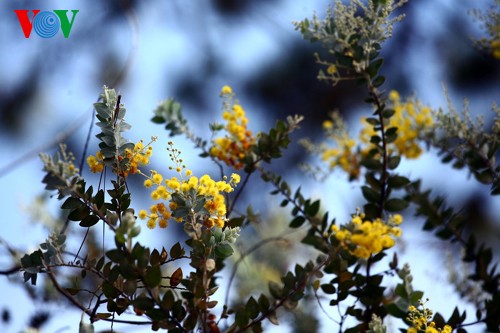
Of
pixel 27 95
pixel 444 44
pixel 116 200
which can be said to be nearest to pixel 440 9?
pixel 444 44

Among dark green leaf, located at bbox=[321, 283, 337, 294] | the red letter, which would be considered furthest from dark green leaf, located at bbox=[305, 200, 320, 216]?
the red letter

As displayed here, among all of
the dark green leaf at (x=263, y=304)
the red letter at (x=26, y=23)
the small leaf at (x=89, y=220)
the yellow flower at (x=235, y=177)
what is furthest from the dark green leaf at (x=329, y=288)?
the red letter at (x=26, y=23)

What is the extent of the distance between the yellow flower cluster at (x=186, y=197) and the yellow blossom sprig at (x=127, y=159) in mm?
22

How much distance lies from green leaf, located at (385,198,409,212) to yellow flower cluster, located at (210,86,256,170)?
22cm

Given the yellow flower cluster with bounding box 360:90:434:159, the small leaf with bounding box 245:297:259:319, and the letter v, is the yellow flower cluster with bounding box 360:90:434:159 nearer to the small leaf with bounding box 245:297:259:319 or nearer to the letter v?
the small leaf with bounding box 245:297:259:319

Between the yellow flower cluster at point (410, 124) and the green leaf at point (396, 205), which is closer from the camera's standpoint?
the green leaf at point (396, 205)

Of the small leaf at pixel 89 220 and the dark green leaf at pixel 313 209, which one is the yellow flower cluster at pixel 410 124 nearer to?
the dark green leaf at pixel 313 209

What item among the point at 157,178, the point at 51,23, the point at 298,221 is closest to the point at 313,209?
the point at 298,221

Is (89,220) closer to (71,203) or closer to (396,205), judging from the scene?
(71,203)

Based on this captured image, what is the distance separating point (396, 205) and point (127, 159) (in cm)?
34

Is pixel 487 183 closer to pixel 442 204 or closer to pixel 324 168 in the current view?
pixel 442 204

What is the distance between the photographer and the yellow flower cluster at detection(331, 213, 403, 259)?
69 centimetres

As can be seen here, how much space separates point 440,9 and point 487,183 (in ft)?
5.51

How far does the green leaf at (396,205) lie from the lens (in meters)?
0.83
